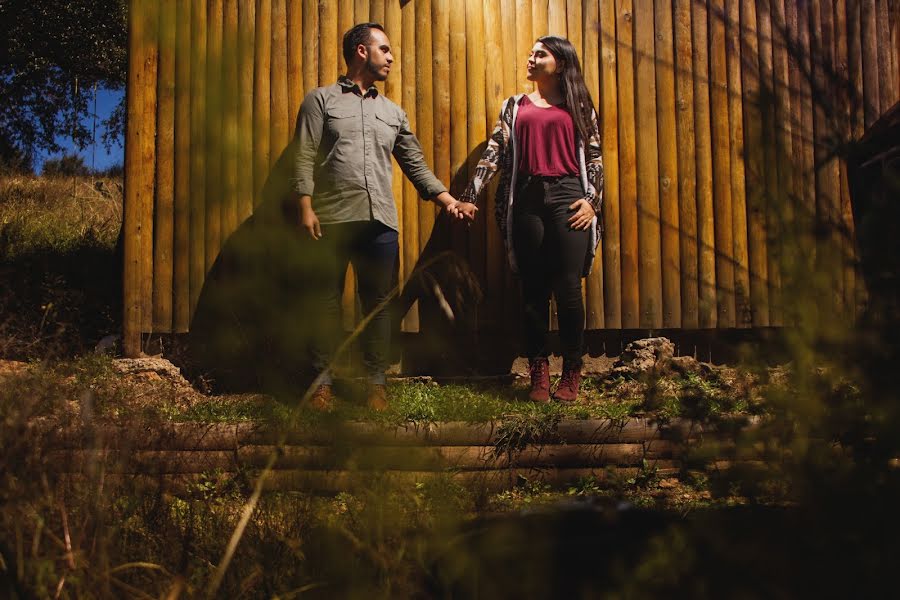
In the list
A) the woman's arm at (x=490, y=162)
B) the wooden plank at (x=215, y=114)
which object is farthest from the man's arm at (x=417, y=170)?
the wooden plank at (x=215, y=114)

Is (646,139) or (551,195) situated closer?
(551,195)

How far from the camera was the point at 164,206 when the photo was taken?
4625 mm

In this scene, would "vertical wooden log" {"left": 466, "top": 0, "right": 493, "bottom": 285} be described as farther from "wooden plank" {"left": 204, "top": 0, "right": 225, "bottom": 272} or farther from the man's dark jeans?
"wooden plank" {"left": 204, "top": 0, "right": 225, "bottom": 272}

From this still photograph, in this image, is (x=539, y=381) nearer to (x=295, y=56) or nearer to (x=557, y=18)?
(x=557, y=18)

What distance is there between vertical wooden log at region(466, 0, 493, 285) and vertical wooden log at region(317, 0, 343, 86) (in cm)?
88

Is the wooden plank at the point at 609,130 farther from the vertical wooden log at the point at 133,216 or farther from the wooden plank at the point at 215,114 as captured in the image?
the wooden plank at the point at 215,114

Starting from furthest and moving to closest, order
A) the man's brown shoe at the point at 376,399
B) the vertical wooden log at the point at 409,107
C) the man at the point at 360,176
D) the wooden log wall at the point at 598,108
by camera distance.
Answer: the vertical wooden log at the point at 409,107
the wooden log wall at the point at 598,108
the man at the point at 360,176
the man's brown shoe at the point at 376,399

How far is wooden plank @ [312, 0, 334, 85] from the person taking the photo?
4.71 meters

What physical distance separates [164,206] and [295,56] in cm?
131

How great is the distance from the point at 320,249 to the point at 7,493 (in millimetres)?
748

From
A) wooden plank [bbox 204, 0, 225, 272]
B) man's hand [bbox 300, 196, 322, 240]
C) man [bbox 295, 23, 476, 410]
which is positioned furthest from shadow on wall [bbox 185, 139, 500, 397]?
man [bbox 295, 23, 476, 410]

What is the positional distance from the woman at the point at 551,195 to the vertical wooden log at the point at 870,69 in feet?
7.22

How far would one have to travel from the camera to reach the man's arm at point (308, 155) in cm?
371

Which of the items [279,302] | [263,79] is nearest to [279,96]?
[263,79]
